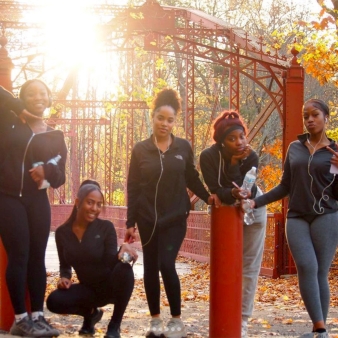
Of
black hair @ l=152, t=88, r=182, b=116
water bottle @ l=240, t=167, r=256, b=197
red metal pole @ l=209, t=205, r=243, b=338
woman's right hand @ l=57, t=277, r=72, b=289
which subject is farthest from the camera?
black hair @ l=152, t=88, r=182, b=116

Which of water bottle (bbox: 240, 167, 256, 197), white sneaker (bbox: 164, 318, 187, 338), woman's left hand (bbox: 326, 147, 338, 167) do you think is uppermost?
woman's left hand (bbox: 326, 147, 338, 167)

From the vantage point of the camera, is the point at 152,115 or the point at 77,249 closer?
the point at 77,249

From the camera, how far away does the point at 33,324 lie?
6113mm

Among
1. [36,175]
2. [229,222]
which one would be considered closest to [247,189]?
[229,222]

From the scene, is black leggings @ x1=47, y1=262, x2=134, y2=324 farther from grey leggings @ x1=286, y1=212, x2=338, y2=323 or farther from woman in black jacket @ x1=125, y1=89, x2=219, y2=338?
grey leggings @ x1=286, y1=212, x2=338, y2=323

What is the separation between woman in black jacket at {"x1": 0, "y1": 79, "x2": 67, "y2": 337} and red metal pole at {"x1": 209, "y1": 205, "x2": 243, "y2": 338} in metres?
1.14

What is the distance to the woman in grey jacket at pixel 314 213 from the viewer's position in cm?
657

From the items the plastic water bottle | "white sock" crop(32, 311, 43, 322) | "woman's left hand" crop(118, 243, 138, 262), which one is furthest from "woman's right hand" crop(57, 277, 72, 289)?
the plastic water bottle

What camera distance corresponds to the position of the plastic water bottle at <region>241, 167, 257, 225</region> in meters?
5.87

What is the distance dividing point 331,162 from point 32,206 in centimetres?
213

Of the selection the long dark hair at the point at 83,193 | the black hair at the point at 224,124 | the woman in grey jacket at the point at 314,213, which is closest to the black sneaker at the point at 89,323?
the long dark hair at the point at 83,193

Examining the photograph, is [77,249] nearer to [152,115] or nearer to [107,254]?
[107,254]

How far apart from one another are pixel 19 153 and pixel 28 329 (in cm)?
118

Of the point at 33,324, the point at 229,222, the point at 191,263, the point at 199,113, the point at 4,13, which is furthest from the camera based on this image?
the point at 199,113
